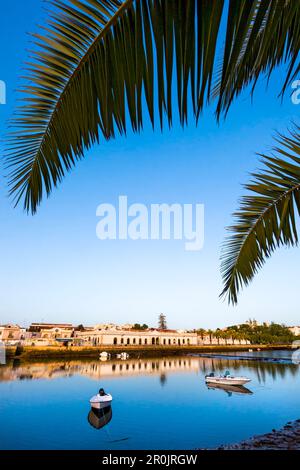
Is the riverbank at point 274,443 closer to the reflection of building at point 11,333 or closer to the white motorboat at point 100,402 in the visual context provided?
the white motorboat at point 100,402

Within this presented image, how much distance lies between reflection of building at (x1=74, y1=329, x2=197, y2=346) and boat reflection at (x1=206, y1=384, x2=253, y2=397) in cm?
4116

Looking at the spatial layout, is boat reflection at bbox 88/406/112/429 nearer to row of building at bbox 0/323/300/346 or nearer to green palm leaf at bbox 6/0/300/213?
green palm leaf at bbox 6/0/300/213

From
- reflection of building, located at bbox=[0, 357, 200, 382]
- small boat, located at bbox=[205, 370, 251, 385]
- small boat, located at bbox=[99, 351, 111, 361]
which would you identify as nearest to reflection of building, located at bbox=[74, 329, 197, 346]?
small boat, located at bbox=[99, 351, 111, 361]

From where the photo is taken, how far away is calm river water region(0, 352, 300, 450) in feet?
54.5

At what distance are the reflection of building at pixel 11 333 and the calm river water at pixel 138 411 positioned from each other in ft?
107

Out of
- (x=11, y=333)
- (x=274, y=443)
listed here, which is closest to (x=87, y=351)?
(x=11, y=333)

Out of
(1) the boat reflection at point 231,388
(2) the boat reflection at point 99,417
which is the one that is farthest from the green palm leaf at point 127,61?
(1) the boat reflection at point 231,388

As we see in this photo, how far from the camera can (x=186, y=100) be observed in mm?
956

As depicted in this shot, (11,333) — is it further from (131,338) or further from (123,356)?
(123,356)

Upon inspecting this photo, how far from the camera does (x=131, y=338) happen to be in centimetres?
7175

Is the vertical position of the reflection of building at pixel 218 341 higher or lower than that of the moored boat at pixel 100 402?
lower

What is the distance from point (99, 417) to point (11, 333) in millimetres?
56019

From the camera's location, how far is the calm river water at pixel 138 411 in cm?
1661

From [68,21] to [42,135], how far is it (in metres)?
0.44
